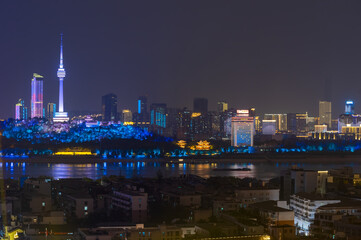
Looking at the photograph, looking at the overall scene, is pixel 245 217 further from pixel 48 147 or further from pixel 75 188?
pixel 48 147

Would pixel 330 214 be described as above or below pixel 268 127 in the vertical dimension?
below

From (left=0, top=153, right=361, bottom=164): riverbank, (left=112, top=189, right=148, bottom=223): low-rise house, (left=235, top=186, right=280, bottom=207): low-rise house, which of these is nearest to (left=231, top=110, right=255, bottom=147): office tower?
(left=0, top=153, right=361, bottom=164): riverbank

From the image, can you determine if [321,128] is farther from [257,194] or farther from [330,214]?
[330,214]

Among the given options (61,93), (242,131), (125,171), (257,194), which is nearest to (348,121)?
(242,131)

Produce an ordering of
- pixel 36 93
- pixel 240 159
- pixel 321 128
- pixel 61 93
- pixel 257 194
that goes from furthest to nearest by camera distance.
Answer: pixel 321 128
pixel 36 93
pixel 61 93
pixel 240 159
pixel 257 194

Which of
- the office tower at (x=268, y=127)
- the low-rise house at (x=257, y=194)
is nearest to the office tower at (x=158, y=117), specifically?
the office tower at (x=268, y=127)

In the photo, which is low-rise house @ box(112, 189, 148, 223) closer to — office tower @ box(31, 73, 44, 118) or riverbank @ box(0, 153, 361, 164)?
riverbank @ box(0, 153, 361, 164)

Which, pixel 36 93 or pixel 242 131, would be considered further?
pixel 36 93

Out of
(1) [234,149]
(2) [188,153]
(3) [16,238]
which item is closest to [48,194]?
(3) [16,238]

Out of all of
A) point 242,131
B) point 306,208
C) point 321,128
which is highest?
point 321,128
